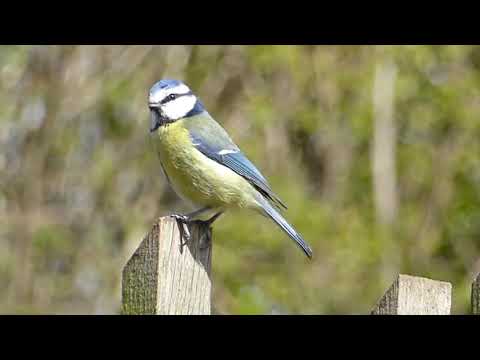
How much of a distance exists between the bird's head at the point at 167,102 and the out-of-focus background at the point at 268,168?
4.78ft

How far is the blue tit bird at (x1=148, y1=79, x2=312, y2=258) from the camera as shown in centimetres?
331

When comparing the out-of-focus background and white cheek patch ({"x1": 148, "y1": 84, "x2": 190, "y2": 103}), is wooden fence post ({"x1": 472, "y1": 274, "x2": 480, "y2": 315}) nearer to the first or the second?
white cheek patch ({"x1": 148, "y1": 84, "x2": 190, "y2": 103})

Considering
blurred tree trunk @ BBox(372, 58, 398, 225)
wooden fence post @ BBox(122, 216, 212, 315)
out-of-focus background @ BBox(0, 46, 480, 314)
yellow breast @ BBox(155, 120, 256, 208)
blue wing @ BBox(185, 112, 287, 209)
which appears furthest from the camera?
blurred tree trunk @ BBox(372, 58, 398, 225)

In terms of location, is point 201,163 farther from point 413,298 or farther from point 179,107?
point 413,298

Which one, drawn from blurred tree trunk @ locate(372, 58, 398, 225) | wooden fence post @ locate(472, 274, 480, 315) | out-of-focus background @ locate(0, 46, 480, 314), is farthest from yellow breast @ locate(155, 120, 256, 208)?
blurred tree trunk @ locate(372, 58, 398, 225)

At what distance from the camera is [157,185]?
17.0ft

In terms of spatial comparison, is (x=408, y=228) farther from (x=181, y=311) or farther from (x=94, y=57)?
(x=181, y=311)

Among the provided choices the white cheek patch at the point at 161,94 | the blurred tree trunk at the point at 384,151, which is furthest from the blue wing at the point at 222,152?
the blurred tree trunk at the point at 384,151

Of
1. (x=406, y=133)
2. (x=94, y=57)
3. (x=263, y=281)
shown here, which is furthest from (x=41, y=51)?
(x=406, y=133)

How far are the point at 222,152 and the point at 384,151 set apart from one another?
2152mm

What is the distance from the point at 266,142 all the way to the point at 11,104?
1463 millimetres

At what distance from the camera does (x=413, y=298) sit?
197 centimetres

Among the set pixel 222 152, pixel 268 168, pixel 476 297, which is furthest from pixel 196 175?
pixel 268 168

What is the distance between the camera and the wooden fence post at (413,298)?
1948 millimetres
